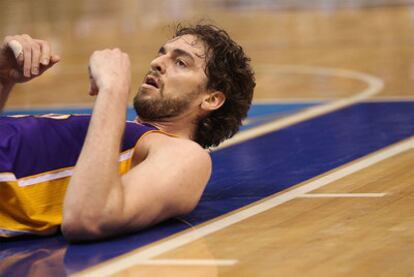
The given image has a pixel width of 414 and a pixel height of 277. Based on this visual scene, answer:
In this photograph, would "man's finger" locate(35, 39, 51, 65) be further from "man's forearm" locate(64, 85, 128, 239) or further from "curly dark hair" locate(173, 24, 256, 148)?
"curly dark hair" locate(173, 24, 256, 148)

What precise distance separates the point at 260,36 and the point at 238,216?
8921mm

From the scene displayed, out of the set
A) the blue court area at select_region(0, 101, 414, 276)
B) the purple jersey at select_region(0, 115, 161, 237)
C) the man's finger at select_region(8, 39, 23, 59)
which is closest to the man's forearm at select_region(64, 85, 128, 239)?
the blue court area at select_region(0, 101, 414, 276)

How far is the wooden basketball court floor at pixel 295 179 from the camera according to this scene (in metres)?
3.22

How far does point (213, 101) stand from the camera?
4.09 metres

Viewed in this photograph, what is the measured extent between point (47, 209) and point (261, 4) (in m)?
12.7

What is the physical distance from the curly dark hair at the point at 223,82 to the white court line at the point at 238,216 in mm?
332

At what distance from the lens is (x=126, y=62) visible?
371 centimetres

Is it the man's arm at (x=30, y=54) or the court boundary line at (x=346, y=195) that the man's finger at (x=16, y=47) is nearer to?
the man's arm at (x=30, y=54)

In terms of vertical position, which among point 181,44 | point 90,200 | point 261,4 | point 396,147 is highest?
point 181,44

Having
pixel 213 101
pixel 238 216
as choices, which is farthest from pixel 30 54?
pixel 238 216

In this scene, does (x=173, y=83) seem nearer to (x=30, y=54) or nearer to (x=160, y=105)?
A: (x=160, y=105)

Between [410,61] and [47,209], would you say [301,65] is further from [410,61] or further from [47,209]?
[47,209]

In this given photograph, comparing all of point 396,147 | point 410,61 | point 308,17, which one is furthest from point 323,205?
point 308,17

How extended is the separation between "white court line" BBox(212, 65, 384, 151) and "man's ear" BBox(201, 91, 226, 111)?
1.56 metres
